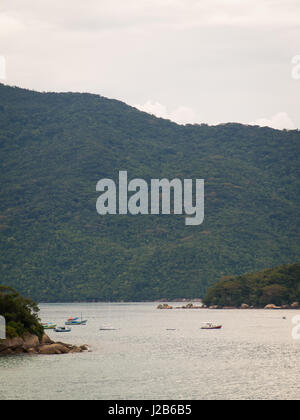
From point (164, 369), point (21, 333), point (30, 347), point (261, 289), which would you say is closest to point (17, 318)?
point (21, 333)

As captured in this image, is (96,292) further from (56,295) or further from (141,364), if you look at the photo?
(141,364)

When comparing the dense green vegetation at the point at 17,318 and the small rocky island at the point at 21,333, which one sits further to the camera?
the dense green vegetation at the point at 17,318

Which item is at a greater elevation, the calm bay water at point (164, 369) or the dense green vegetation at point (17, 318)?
the dense green vegetation at point (17, 318)

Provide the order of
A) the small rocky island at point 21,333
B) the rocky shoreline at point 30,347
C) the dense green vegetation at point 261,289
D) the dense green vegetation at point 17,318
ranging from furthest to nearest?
the dense green vegetation at point 261,289 < the dense green vegetation at point 17,318 < the small rocky island at point 21,333 < the rocky shoreline at point 30,347

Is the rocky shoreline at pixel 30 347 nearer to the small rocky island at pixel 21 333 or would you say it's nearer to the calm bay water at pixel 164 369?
the small rocky island at pixel 21 333

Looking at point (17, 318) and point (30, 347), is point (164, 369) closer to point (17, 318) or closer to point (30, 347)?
point (30, 347)

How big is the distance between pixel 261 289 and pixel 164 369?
10499 cm

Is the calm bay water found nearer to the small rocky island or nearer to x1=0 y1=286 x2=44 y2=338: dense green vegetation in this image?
the small rocky island

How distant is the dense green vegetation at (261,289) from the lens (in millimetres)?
160125

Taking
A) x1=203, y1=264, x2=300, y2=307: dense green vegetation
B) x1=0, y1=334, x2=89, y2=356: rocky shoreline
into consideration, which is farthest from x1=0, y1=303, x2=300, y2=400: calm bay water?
x1=203, y1=264, x2=300, y2=307: dense green vegetation

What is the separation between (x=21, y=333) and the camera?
68.6m

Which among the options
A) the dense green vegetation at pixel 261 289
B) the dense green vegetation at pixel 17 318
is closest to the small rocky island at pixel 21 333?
the dense green vegetation at pixel 17 318
